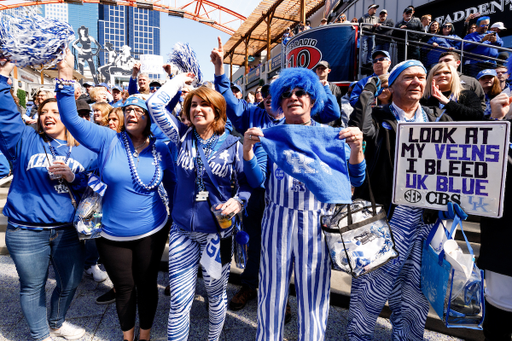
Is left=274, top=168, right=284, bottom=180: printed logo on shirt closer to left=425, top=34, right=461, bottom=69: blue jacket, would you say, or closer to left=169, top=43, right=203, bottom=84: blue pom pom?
left=169, top=43, right=203, bottom=84: blue pom pom

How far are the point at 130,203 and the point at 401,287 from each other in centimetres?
224

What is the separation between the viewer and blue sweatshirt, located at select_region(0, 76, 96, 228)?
2.15 m

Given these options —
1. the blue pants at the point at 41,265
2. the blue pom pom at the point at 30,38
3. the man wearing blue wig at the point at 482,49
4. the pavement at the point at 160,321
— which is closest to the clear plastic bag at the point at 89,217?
the blue pants at the point at 41,265

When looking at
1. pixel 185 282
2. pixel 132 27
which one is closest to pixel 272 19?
pixel 185 282

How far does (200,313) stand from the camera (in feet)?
9.57

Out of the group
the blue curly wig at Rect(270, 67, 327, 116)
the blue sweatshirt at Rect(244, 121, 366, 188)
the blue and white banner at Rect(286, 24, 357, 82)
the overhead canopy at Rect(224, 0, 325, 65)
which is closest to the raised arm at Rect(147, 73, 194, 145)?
the blue sweatshirt at Rect(244, 121, 366, 188)

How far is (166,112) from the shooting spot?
2086mm

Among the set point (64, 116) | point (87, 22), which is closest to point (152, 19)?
point (87, 22)

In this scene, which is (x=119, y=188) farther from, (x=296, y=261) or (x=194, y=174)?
(x=296, y=261)

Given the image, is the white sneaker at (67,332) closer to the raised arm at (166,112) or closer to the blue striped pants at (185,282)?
the blue striped pants at (185,282)

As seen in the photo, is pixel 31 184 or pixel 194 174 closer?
pixel 194 174

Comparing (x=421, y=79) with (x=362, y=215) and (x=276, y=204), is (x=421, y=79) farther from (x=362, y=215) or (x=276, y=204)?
(x=276, y=204)

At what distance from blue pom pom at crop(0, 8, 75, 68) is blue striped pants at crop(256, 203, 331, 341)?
1.82 meters

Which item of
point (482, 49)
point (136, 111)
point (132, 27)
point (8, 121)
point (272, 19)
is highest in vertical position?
point (132, 27)
